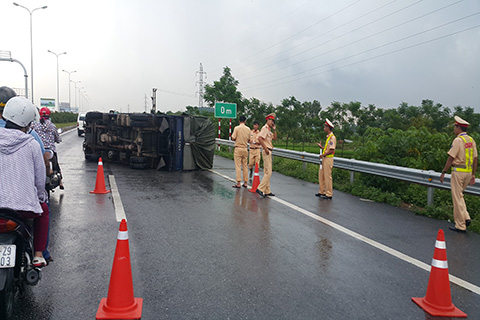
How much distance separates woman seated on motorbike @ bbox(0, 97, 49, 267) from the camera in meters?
3.39

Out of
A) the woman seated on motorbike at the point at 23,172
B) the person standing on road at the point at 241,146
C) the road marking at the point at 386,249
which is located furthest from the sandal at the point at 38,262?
the person standing on road at the point at 241,146

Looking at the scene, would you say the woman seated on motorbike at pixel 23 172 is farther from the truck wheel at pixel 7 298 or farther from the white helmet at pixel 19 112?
the truck wheel at pixel 7 298

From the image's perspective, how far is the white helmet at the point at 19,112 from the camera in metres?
3.69

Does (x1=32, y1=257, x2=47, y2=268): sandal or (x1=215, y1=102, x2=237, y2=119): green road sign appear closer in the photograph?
(x1=32, y1=257, x2=47, y2=268): sandal

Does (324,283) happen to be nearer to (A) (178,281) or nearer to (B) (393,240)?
(A) (178,281)

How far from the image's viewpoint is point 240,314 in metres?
3.54

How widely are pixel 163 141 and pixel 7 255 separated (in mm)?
10994

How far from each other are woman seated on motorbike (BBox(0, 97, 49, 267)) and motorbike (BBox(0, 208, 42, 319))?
0.10 meters

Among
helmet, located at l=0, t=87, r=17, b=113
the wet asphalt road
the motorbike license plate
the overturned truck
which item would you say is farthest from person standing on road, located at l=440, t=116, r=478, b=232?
the overturned truck

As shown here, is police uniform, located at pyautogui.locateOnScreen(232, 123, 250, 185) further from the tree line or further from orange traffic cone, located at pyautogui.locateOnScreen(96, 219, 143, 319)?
the tree line

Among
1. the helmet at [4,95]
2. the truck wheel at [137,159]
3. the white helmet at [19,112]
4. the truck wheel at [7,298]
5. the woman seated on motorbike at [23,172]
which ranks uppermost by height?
the helmet at [4,95]

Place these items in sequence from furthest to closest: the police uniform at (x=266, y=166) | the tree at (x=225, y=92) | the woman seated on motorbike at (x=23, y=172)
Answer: the tree at (x=225, y=92)
the police uniform at (x=266, y=166)
the woman seated on motorbike at (x=23, y=172)

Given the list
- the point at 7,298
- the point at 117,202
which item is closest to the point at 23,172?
the point at 7,298

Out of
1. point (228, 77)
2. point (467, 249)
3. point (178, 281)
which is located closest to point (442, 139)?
point (467, 249)
